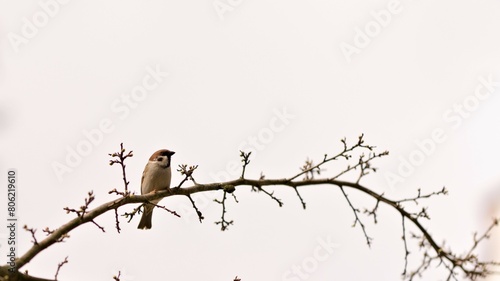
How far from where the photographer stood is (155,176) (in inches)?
289

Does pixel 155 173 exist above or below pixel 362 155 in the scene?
above

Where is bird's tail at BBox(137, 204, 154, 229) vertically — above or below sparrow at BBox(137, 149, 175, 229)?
below

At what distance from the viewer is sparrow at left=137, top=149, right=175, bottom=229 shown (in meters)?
7.31

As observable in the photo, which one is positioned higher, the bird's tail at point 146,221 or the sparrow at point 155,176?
the sparrow at point 155,176

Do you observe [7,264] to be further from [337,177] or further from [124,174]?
[337,177]

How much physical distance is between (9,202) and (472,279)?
5.23 metres

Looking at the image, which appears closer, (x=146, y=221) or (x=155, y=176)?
(x=155, y=176)

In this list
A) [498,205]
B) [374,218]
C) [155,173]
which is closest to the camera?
[374,218]

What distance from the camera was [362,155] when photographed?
18.9ft

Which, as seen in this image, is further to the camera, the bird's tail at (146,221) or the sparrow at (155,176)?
the bird's tail at (146,221)

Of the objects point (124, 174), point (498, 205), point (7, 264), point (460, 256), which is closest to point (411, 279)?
point (460, 256)

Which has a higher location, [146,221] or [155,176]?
[155,176]

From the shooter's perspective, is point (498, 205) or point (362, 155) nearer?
point (362, 155)

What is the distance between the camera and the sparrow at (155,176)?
24.0 ft
